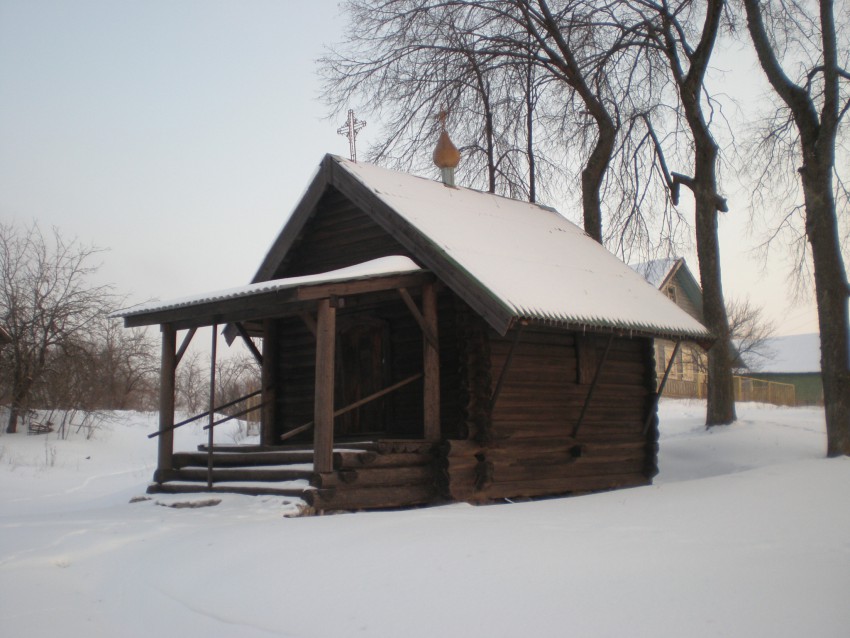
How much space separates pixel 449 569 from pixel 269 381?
8.39m

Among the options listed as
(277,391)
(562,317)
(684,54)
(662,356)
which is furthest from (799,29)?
(662,356)

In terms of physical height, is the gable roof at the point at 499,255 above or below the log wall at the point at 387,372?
above

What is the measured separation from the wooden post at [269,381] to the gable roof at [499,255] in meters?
0.99

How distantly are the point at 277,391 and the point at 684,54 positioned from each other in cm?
1238

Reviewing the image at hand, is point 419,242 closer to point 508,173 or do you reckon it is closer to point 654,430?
point 654,430

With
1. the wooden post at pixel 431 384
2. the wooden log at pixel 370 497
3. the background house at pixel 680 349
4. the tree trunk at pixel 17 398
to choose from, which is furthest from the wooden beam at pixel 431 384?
the background house at pixel 680 349

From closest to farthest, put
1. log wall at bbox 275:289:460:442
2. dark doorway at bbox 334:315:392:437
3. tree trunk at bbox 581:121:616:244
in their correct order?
log wall at bbox 275:289:460:442 → dark doorway at bbox 334:315:392:437 → tree trunk at bbox 581:121:616:244

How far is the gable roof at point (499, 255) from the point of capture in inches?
413

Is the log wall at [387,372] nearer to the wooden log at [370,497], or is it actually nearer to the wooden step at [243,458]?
the wooden log at [370,497]

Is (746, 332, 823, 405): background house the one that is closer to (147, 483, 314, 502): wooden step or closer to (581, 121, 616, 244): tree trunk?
(581, 121, 616, 244): tree trunk

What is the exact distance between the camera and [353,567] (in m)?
6.43

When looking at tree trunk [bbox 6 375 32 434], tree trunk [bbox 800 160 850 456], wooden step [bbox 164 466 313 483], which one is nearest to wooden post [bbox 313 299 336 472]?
wooden step [bbox 164 466 313 483]

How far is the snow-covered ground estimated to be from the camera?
17.0 ft

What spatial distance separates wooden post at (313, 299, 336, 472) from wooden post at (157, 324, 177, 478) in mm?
3245
